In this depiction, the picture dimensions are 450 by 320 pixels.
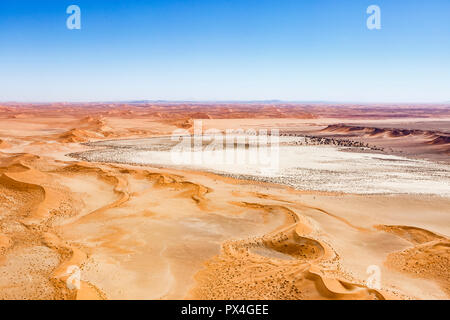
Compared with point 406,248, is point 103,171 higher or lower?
higher

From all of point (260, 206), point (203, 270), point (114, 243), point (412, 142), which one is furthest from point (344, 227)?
point (412, 142)

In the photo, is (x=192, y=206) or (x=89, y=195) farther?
(x=89, y=195)

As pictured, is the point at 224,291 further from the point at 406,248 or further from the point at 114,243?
the point at 406,248

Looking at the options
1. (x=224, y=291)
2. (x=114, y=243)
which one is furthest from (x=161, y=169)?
(x=224, y=291)
